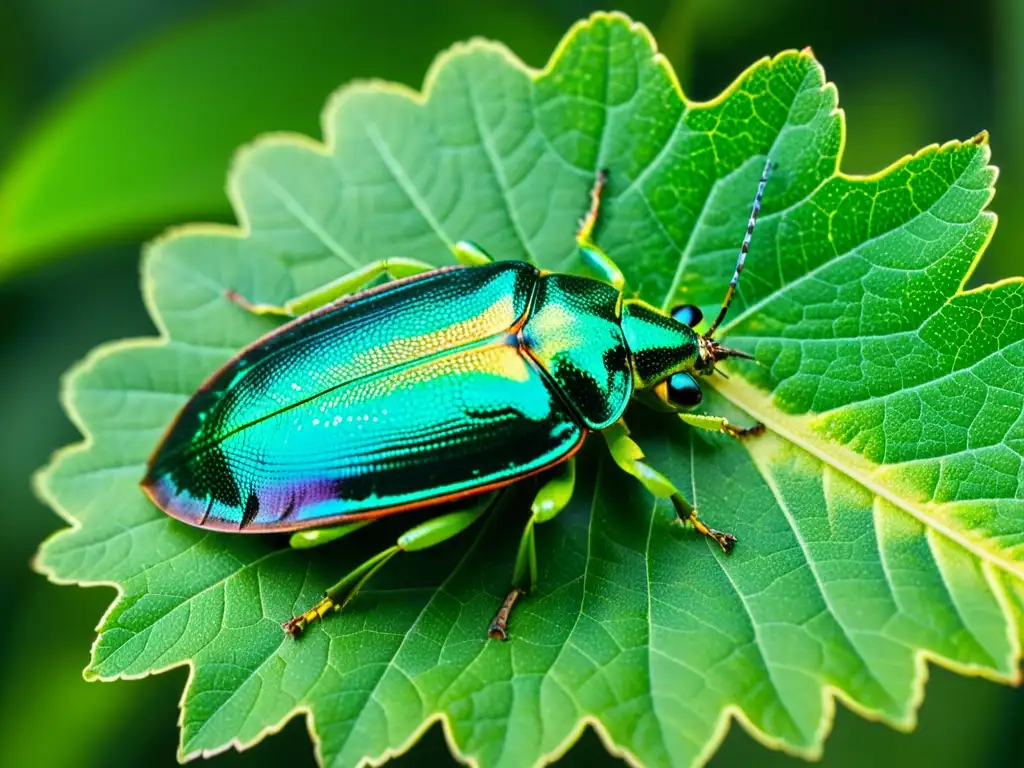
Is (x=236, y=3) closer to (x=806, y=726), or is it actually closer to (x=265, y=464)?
(x=265, y=464)

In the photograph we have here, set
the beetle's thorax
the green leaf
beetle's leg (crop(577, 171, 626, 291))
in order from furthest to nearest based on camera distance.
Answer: the green leaf → beetle's leg (crop(577, 171, 626, 291)) → the beetle's thorax

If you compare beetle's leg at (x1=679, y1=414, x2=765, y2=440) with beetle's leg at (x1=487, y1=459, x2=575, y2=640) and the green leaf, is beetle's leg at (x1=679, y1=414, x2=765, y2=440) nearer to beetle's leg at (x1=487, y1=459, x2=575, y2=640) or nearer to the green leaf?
beetle's leg at (x1=487, y1=459, x2=575, y2=640)

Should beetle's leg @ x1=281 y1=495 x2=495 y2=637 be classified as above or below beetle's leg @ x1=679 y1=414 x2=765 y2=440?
above

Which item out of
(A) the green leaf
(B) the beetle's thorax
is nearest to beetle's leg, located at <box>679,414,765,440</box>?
(B) the beetle's thorax

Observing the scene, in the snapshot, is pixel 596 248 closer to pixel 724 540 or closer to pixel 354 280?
pixel 354 280

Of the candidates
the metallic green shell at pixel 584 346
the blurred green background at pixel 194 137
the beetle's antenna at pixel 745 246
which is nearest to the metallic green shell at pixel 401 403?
the metallic green shell at pixel 584 346

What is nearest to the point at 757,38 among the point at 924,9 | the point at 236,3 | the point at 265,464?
the point at 924,9

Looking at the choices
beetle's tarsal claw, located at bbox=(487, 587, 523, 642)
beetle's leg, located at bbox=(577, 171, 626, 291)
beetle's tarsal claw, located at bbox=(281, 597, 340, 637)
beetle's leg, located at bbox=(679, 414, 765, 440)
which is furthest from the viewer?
beetle's leg, located at bbox=(577, 171, 626, 291)
